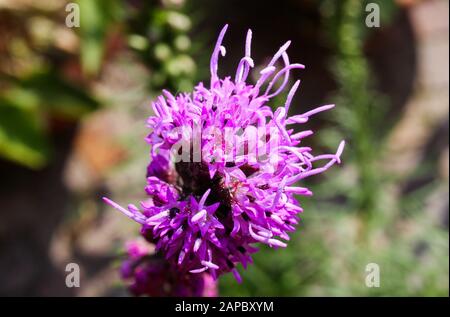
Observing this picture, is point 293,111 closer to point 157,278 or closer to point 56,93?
point 56,93

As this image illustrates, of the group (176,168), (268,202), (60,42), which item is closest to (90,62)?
(60,42)

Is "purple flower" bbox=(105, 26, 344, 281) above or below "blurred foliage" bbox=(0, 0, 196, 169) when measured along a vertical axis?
below

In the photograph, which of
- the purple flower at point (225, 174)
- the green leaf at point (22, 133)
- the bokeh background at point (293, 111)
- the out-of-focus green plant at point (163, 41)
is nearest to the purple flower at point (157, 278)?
the purple flower at point (225, 174)

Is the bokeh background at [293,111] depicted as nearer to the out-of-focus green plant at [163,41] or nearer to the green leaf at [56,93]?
the green leaf at [56,93]

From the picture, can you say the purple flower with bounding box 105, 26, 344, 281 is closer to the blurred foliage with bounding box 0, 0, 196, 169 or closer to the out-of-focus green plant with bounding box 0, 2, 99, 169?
the blurred foliage with bounding box 0, 0, 196, 169

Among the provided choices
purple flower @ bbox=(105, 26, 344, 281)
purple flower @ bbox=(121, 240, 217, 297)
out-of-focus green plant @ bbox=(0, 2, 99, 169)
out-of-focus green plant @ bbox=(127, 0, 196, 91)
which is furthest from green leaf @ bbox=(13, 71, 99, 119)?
purple flower @ bbox=(105, 26, 344, 281)

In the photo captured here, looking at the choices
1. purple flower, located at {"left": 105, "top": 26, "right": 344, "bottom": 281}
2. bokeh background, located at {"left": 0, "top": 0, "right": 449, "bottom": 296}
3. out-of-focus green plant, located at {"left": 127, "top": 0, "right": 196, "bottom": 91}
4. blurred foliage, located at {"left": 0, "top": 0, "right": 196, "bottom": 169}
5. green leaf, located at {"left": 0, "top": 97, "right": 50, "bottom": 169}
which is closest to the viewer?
purple flower, located at {"left": 105, "top": 26, "right": 344, "bottom": 281}
